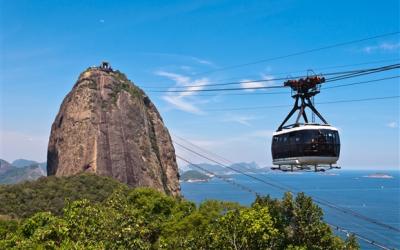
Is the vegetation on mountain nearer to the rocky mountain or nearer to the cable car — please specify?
the cable car

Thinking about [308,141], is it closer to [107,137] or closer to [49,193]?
[49,193]

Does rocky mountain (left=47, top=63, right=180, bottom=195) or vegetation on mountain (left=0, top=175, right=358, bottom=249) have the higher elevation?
rocky mountain (left=47, top=63, right=180, bottom=195)

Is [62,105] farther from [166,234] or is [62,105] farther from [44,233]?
[44,233]

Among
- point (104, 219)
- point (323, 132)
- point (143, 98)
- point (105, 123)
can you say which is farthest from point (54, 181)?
point (323, 132)

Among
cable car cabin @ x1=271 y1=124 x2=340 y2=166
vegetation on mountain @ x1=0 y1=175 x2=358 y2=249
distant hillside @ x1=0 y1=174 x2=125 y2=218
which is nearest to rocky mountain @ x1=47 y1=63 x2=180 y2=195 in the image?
distant hillside @ x1=0 y1=174 x2=125 y2=218

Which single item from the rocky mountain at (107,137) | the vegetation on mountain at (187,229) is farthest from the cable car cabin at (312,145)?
the rocky mountain at (107,137)

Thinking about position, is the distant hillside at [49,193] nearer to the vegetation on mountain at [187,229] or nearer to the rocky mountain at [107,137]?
the rocky mountain at [107,137]
